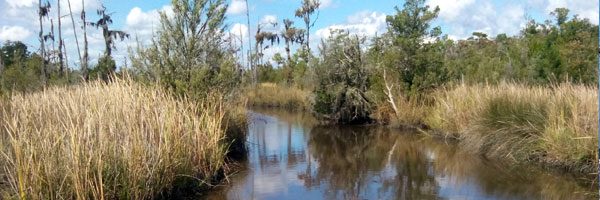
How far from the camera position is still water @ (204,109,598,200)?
27.0 ft

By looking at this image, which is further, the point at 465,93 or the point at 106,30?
the point at 106,30

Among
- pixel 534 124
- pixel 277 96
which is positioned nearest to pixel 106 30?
pixel 277 96

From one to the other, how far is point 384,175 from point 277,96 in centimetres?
2197

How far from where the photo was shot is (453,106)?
14336mm

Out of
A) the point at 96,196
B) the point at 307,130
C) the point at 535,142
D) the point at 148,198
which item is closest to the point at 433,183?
the point at 535,142

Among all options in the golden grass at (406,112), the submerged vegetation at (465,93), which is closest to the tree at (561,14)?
the submerged vegetation at (465,93)

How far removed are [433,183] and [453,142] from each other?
5205 millimetres

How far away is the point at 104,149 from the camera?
6160 millimetres

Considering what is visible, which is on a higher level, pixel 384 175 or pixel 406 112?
pixel 406 112

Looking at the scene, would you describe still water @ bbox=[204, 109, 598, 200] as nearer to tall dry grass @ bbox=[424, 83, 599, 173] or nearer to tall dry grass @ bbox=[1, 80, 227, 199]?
tall dry grass @ bbox=[424, 83, 599, 173]

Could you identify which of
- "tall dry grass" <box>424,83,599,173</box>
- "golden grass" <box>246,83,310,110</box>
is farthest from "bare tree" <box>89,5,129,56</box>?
"tall dry grass" <box>424,83,599,173</box>

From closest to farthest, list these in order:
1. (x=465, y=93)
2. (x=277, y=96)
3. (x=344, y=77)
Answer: (x=465, y=93) → (x=344, y=77) → (x=277, y=96)

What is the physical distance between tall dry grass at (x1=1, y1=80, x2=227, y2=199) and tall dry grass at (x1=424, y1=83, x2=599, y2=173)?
6065 mm

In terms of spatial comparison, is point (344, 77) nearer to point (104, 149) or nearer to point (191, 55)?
point (191, 55)
